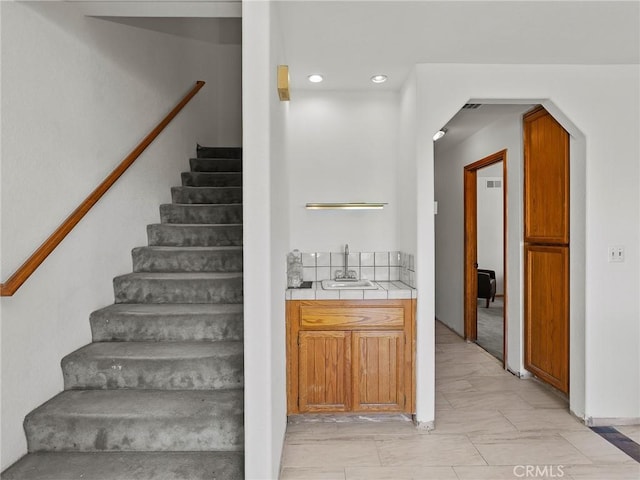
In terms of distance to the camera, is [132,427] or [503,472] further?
[503,472]

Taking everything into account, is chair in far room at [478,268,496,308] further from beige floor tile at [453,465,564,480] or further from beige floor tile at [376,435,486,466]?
beige floor tile at [453,465,564,480]

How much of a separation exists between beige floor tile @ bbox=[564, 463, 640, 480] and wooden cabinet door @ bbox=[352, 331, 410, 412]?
1049 mm

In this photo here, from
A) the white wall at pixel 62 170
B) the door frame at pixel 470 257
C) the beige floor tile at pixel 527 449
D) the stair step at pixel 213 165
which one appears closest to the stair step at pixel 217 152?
the stair step at pixel 213 165

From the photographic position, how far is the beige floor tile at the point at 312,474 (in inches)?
88.9

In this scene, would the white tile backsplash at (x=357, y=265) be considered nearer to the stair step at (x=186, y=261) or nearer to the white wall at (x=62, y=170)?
the stair step at (x=186, y=261)

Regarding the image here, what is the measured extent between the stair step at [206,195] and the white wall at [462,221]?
2.56m

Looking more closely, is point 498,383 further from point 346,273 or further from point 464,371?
point 346,273

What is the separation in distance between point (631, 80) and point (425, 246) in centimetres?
183

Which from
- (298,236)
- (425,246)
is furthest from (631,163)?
(298,236)

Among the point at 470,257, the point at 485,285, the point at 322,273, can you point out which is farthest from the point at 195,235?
the point at 485,285

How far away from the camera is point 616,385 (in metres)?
2.87

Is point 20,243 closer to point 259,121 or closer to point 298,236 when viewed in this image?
point 259,121

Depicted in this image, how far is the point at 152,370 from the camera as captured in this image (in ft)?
7.67

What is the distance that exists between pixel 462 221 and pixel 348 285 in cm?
257
